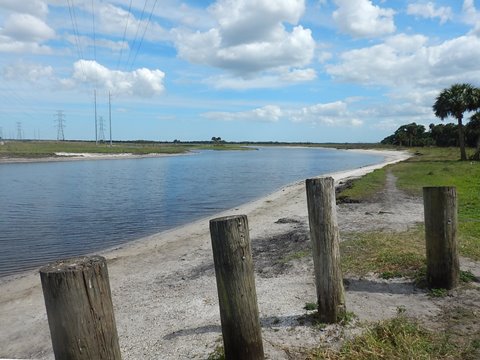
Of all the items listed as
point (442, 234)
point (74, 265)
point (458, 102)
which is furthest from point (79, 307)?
point (458, 102)

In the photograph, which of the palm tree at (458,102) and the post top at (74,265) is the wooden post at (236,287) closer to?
the post top at (74,265)

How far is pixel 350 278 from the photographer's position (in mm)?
7070

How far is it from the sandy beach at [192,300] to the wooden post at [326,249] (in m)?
0.27

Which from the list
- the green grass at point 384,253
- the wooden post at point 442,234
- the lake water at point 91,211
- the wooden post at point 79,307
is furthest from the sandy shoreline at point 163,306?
the lake water at point 91,211

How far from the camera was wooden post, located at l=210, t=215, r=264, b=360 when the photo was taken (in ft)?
14.0

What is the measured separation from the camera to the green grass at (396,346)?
4.42 meters

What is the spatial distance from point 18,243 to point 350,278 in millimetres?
13249

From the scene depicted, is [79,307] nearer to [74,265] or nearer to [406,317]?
[74,265]

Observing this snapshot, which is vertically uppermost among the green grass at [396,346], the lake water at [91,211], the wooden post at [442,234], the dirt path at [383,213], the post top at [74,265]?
the post top at [74,265]

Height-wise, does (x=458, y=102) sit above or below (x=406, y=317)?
above

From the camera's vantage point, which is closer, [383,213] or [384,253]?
[384,253]

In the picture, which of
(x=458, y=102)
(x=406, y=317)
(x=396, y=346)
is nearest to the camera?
(x=396, y=346)

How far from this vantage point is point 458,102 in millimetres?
42125

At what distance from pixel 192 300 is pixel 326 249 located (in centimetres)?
283
